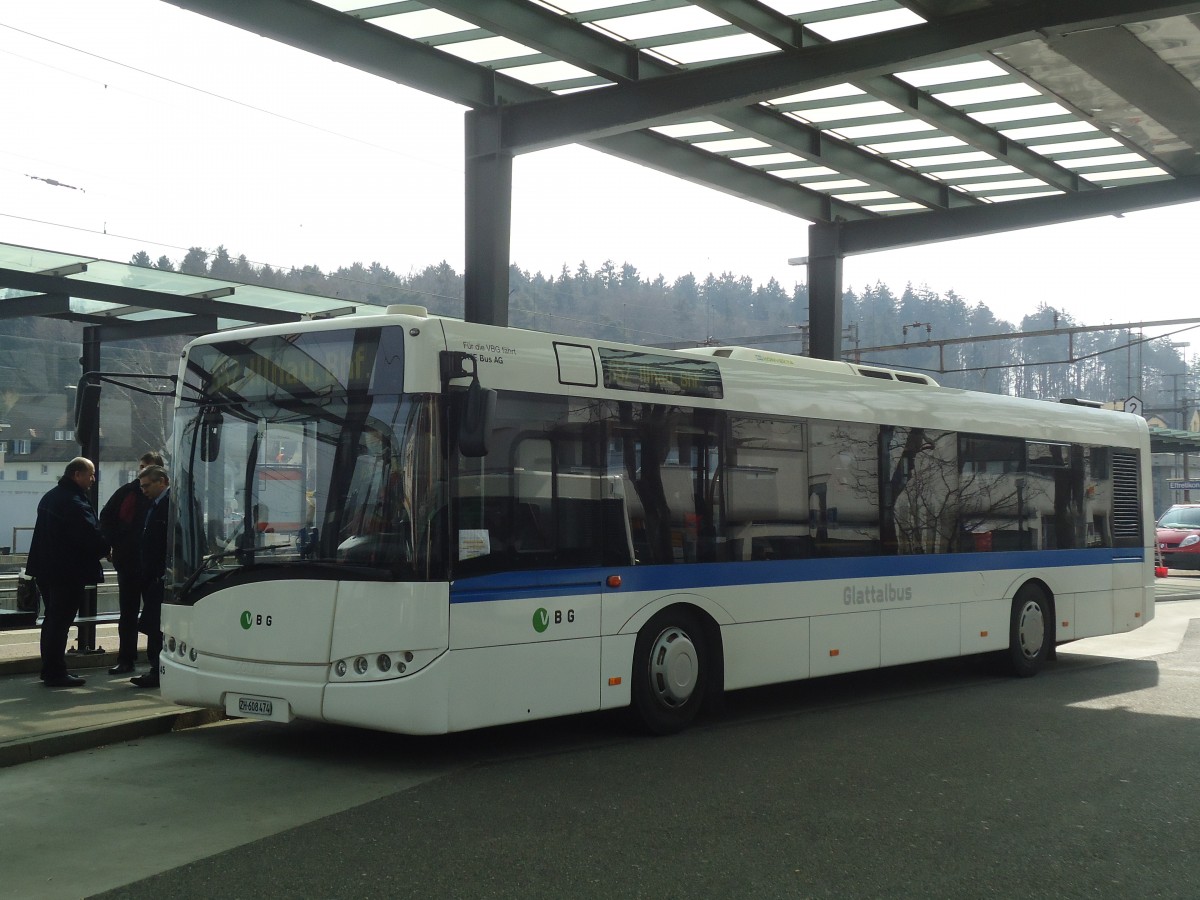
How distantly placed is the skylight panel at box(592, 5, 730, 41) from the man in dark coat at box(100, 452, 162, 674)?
6.26 meters

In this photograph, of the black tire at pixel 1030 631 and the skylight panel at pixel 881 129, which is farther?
the skylight panel at pixel 881 129

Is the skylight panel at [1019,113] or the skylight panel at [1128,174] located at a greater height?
the skylight panel at [1019,113]

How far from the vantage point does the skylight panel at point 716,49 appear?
532 inches

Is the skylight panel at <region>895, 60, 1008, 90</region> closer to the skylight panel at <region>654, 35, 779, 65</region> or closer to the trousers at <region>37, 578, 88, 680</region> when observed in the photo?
the skylight panel at <region>654, 35, 779, 65</region>

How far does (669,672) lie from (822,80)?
22.3 feet

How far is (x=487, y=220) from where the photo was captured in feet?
48.2

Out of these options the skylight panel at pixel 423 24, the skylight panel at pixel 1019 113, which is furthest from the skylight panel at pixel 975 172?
the skylight panel at pixel 423 24

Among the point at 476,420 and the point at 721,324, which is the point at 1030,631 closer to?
the point at 476,420

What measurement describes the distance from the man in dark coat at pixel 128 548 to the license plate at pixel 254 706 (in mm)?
3140

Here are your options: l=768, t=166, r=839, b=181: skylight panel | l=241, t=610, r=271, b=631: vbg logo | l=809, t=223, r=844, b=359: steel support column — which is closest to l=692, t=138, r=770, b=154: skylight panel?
l=768, t=166, r=839, b=181: skylight panel

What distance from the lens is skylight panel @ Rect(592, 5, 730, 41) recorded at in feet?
42.3

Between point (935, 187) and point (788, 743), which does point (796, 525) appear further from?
point (935, 187)

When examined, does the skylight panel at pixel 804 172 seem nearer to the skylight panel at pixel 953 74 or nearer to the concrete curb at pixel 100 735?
the skylight panel at pixel 953 74

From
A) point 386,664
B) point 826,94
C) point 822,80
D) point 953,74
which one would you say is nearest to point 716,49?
point 822,80
